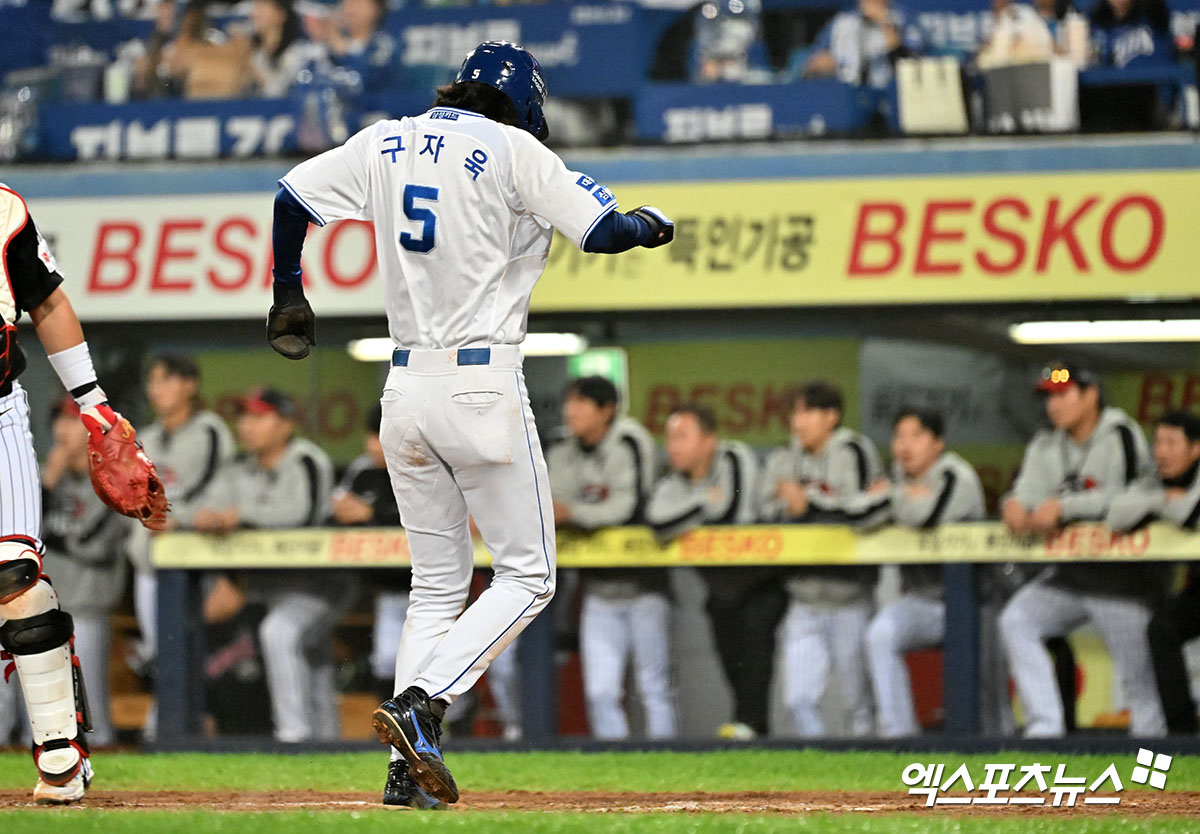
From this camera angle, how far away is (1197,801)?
430 cm

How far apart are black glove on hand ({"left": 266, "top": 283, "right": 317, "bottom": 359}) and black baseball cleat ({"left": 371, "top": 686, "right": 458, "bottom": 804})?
86 centimetres

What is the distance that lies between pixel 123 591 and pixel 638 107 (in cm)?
340

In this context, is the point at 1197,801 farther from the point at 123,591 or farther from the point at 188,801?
the point at 123,591

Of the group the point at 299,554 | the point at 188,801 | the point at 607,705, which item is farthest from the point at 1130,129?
the point at 188,801

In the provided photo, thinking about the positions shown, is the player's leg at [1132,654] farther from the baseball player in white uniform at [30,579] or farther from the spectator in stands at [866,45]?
the baseball player in white uniform at [30,579]

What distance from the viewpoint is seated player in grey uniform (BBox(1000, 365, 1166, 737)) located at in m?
6.38

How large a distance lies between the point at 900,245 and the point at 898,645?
2.24 meters

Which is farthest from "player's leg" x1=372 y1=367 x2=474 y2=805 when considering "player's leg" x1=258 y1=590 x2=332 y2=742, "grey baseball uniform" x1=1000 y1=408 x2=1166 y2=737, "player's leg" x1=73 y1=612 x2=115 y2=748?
"player's leg" x1=73 y1=612 x2=115 y2=748

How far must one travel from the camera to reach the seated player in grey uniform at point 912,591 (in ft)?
21.6

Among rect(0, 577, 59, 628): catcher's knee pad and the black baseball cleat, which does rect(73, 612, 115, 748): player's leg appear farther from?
the black baseball cleat

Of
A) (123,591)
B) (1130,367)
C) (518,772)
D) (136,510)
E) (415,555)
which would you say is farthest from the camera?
(1130,367)

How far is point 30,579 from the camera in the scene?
12.8ft

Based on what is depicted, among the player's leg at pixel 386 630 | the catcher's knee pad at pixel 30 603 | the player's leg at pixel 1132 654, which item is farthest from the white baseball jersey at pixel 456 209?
the player's leg at pixel 1132 654

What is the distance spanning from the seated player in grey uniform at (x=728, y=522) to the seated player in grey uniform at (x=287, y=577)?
1.39m
